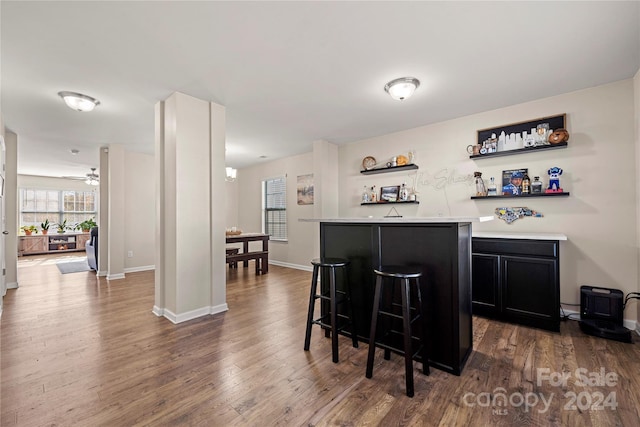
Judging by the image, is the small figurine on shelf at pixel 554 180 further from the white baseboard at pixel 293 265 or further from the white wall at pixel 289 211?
the white baseboard at pixel 293 265

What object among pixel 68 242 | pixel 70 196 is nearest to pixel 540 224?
pixel 68 242

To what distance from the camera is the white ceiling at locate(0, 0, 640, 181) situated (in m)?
1.88

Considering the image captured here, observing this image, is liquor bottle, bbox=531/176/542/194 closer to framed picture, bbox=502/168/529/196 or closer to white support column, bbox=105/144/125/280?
framed picture, bbox=502/168/529/196

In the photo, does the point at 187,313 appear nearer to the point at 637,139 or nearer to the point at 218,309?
the point at 218,309

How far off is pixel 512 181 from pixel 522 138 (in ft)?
1.70

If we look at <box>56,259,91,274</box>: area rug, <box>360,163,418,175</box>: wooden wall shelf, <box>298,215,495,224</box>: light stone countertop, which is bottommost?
<box>56,259,91,274</box>: area rug

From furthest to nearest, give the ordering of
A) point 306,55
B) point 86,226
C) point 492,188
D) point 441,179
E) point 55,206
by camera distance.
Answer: point 86,226 → point 55,206 → point 441,179 → point 492,188 → point 306,55

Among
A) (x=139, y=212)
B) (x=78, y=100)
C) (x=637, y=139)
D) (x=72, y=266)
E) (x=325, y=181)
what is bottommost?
(x=72, y=266)

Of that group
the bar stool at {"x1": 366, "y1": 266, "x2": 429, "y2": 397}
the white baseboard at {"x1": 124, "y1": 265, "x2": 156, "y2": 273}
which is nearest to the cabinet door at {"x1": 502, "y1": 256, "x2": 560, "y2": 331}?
the bar stool at {"x1": 366, "y1": 266, "x2": 429, "y2": 397}

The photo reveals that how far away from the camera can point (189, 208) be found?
10.2 ft

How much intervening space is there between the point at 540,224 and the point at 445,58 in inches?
88.9

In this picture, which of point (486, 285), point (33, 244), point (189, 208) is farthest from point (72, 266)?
point (486, 285)

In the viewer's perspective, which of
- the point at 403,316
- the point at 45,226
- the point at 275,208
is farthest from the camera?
the point at 45,226

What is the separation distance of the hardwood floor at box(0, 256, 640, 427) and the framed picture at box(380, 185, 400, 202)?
2.08 m
